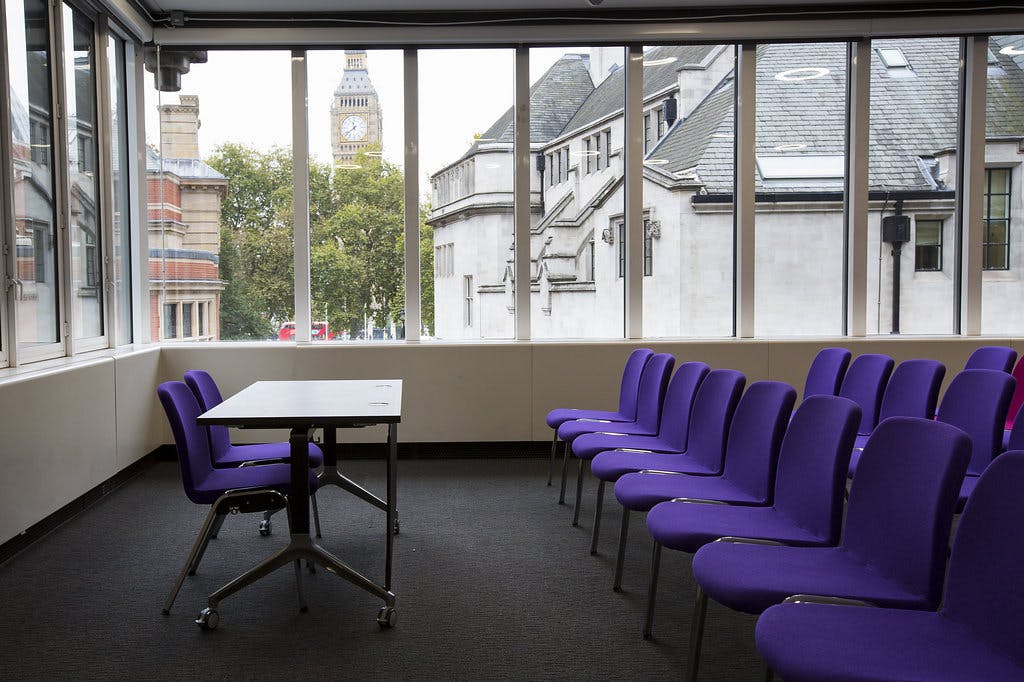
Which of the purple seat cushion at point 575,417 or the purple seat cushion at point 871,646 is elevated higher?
the purple seat cushion at point 575,417

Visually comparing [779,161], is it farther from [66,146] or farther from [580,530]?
[66,146]

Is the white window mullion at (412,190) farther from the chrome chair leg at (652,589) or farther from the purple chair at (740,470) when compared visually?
the chrome chair leg at (652,589)

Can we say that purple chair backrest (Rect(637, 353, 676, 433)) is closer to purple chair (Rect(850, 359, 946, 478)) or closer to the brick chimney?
purple chair (Rect(850, 359, 946, 478))

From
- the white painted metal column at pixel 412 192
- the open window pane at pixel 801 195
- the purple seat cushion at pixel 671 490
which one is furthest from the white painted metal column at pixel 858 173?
the purple seat cushion at pixel 671 490

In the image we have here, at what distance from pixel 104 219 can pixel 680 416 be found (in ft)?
13.9

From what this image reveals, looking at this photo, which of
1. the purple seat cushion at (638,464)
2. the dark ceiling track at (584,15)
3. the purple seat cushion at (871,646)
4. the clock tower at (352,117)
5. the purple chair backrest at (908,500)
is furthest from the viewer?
the clock tower at (352,117)

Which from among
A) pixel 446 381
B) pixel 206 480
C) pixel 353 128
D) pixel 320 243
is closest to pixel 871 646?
pixel 206 480

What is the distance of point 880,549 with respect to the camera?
7.67 feet

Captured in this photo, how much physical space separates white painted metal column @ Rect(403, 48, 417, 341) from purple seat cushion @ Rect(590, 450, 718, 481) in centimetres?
303

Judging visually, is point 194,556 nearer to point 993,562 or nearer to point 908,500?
point 908,500

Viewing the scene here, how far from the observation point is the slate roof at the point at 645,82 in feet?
22.1

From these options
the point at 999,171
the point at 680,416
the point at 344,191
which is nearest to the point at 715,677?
the point at 680,416

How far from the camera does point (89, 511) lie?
496 cm

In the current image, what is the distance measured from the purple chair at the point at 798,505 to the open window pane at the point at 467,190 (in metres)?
3.94
